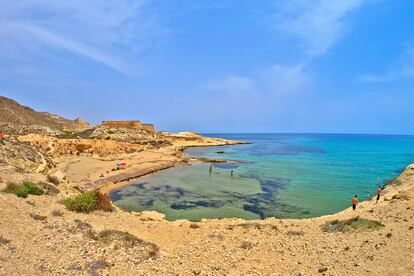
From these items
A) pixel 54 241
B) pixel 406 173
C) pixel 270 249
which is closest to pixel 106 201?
pixel 54 241

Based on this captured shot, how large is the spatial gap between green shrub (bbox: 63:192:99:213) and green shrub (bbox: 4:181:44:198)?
7.12 ft

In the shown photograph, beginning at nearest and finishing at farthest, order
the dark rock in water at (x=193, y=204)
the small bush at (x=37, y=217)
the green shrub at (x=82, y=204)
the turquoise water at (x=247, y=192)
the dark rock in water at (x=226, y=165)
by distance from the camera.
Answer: the small bush at (x=37, y=217)
the green shrub at (x=82, y=204)
the turquoise water at (x=247, y=192)
the dark rock in water at (x=193, y=204)
the dark rock in water at (x=226, y=165)

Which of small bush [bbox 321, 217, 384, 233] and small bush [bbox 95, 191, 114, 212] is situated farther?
small bush [bbox 95, 191, 114, 212]

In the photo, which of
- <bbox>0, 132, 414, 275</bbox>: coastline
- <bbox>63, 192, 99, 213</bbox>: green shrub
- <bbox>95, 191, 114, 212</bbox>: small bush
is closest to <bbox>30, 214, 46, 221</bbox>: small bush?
<bbox>0, 132, 414, 275</bbox>: coastline

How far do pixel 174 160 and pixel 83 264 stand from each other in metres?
54.7

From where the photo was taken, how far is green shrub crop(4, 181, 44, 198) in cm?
1988

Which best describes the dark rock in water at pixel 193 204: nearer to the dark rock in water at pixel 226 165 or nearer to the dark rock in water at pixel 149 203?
the dark rock in water at pixel 149 203

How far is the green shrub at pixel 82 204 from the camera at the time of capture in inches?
789

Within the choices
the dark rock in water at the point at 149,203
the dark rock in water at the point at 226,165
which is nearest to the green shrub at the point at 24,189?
the dark rock in water at the point at 149,203

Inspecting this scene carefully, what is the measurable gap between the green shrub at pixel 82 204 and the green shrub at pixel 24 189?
2.17 m

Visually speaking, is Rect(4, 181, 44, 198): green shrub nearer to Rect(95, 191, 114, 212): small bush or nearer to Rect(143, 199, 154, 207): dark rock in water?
Rect(95, 191, 114, 212): small bush

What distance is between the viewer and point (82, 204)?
796 inches

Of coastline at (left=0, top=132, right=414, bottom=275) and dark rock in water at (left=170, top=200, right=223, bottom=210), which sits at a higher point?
coastline at (left=0, top=132, right=414, bottom=275)

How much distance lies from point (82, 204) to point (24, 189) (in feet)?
12.7
